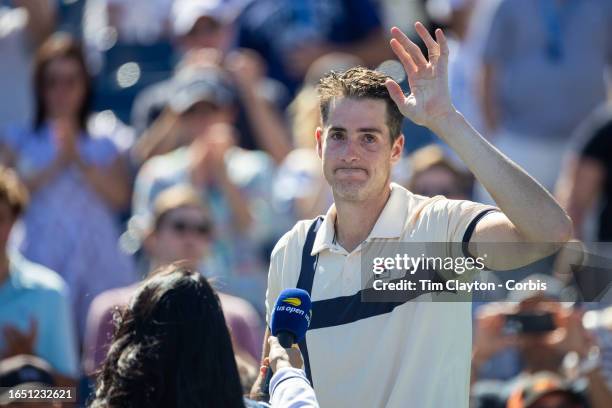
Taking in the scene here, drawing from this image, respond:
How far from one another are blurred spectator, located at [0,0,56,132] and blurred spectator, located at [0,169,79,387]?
8.40ft

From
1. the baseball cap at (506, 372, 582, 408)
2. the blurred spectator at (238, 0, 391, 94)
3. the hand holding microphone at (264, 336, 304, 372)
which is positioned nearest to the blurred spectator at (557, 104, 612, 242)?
the blurred spectator at (238, 0, 391, 94)

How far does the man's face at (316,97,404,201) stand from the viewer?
4.72 meters

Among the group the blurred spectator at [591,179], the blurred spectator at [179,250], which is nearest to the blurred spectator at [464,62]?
the blurred spectator at [591,179]

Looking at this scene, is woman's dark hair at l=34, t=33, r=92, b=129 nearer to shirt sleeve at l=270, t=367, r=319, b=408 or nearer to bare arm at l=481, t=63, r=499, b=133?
bare arm at l=481, t=63, r=499, b=133

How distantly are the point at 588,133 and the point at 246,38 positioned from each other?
9.15 ft

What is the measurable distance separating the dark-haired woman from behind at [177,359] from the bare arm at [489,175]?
0.82 m

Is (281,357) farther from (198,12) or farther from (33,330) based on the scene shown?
(198,12)

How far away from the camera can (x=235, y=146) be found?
30.3 feet

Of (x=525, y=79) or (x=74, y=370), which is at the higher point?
(x=525, y=79)

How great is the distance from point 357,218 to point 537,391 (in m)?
1.82

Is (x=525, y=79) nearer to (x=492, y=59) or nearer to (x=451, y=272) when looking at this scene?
(x=492, y=59)

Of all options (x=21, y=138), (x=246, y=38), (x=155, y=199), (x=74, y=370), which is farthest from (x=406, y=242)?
(x=246, y=38)

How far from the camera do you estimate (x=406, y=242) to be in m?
4.71

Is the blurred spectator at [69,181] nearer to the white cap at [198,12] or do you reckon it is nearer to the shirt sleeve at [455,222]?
the white cap at [198,12]
